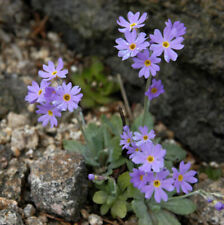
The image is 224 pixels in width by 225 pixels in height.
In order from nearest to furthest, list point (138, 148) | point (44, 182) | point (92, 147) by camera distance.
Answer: point (138, 148), point (44, 182), point (92, 147)

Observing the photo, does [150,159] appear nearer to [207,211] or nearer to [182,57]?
[207,211]

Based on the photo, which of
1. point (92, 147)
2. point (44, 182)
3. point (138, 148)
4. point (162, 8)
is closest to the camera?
point (138, 148)

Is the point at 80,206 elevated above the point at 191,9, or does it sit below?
below

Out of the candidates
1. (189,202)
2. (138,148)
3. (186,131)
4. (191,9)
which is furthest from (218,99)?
(138,148)

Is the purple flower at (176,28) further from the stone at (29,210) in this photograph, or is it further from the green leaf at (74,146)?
the stone at (29,210)

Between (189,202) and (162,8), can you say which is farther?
(162,8)

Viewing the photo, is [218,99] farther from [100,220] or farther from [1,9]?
[1,9]
